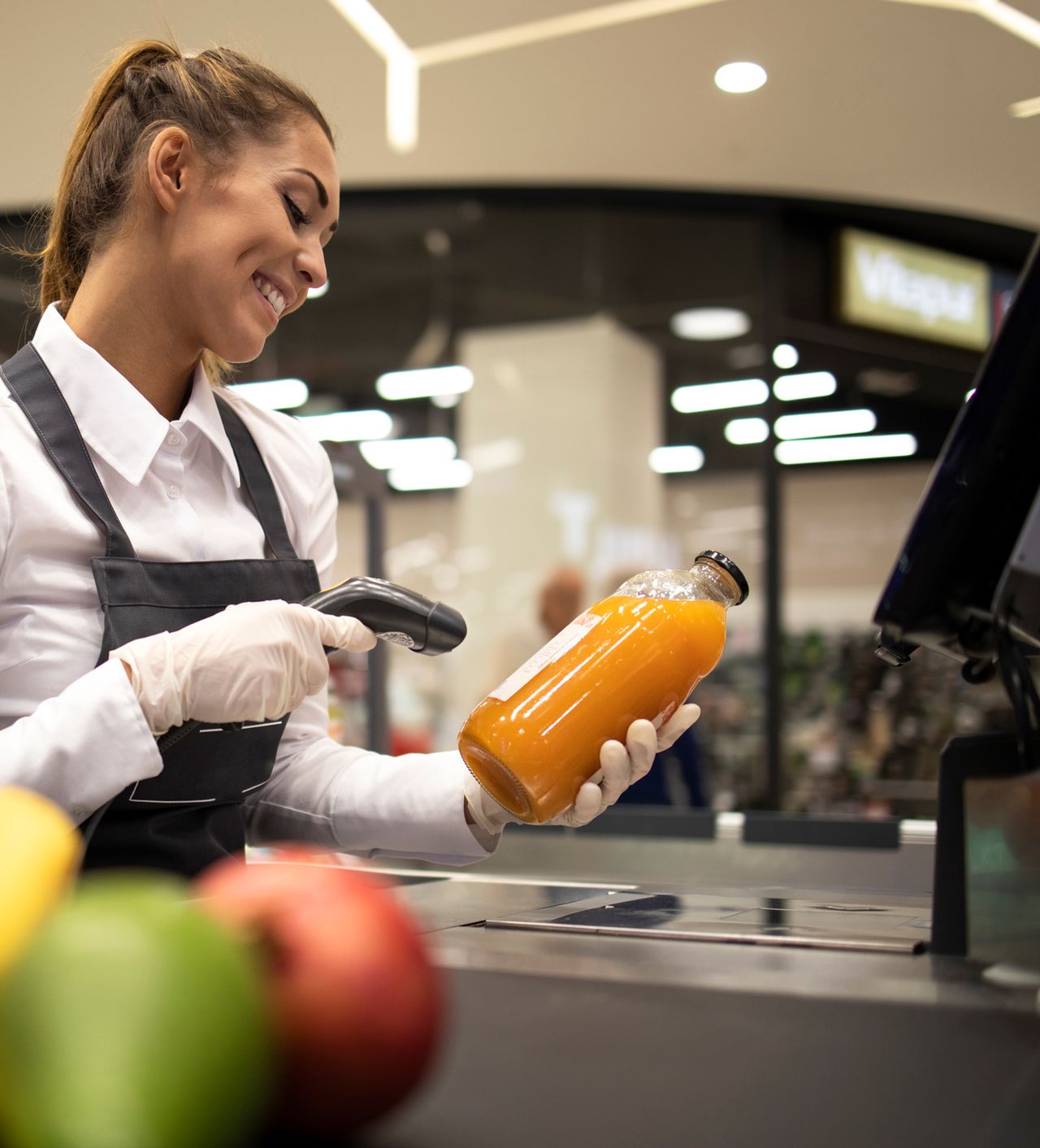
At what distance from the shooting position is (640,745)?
3.18 feet

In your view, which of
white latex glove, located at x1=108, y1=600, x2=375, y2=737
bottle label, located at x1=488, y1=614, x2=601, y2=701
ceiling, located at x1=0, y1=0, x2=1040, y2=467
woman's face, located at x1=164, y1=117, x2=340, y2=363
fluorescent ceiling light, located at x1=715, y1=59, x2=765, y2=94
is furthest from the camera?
fluorescent ceiling light, located at x1=715, y1=59, x2=765, y2=94

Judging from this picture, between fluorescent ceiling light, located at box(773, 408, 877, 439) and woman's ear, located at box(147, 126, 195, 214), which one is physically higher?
fluorescent ceiling light, located at box(773, 408, 877, 439)

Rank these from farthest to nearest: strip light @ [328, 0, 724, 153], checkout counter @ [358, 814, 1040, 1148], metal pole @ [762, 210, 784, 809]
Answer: metal pole @ [762, 210, 784, 809] < strip light @ [328, 0, 724, 153] < checkout counter @ [358, 814, 1040, 1148]

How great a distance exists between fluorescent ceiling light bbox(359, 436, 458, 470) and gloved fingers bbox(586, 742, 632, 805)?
4.32 m

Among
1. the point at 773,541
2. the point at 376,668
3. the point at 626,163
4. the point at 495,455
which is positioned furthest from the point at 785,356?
the point at 376,668

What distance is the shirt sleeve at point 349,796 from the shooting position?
129 cm

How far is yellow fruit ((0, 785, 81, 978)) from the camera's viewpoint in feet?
1.16

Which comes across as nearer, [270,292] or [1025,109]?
[270,292]

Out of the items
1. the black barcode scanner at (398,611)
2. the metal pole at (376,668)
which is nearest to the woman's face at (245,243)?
the black barcode scanner at (398,611)

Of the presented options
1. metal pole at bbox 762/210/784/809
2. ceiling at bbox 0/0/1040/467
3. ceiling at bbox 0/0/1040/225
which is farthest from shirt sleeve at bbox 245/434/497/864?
metal pole at bbox 762/210/784/809

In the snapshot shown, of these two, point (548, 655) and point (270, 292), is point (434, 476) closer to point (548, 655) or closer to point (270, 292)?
point (270, 292)

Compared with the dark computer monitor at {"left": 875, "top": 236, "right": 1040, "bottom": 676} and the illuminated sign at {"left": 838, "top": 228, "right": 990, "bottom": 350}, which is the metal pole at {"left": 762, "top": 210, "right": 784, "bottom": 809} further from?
the dark computer monitor at {"left": 875, "top": 236, "right": 1040, "bottom": 676}

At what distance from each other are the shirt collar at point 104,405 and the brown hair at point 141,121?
15 cm

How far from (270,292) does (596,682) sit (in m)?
0.66
